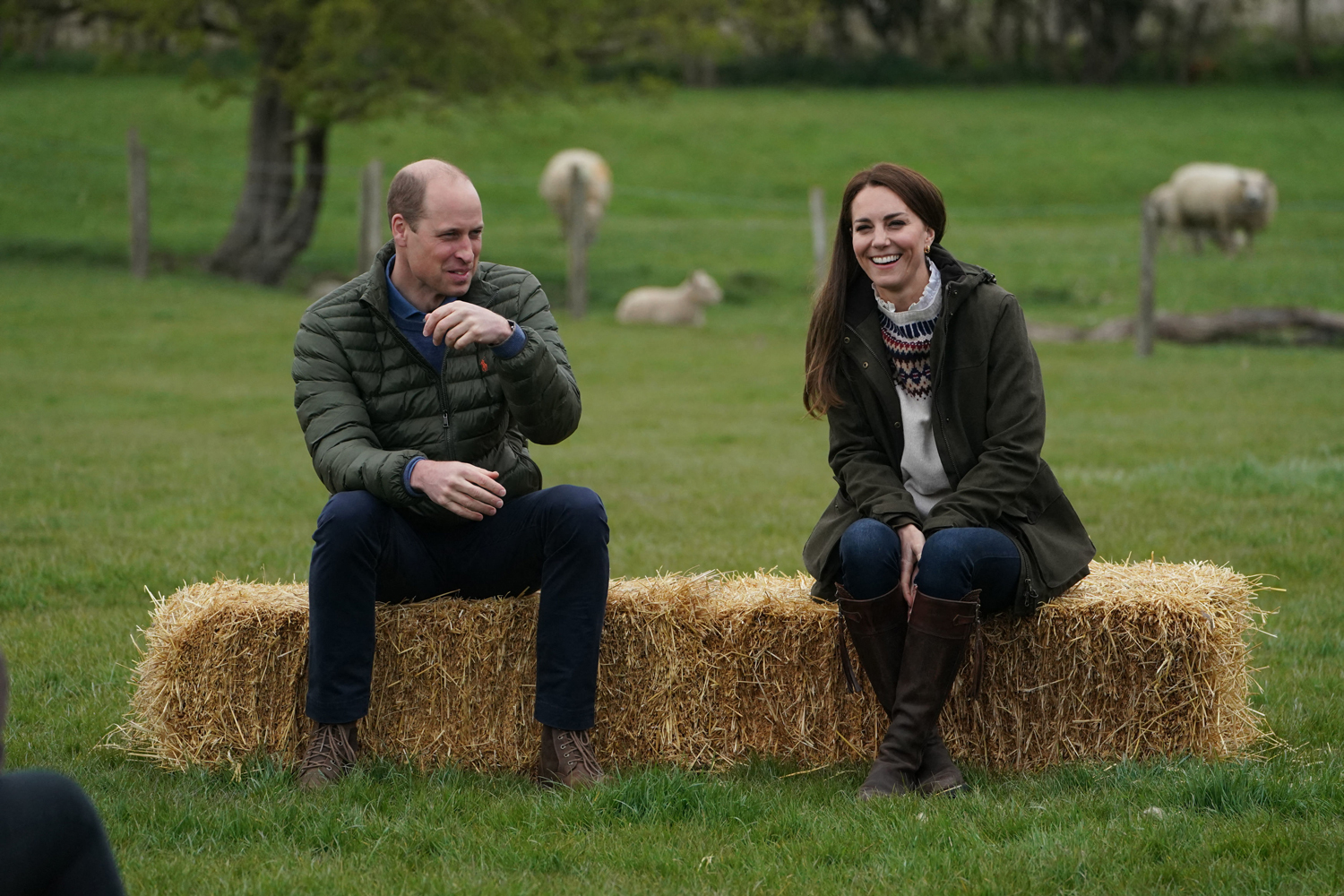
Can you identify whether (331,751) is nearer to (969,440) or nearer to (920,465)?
(920,465)

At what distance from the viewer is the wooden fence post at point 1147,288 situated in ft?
54.9

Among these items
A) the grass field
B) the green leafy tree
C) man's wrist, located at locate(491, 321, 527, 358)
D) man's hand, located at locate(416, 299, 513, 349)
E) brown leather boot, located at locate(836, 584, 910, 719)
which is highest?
the green leafy tree

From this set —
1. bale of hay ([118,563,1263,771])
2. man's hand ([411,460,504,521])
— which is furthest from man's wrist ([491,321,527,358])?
bale of hay ([118,563,1263,771])

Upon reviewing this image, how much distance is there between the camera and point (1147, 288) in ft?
54.9

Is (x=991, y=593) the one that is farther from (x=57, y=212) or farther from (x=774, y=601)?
(x=57, y=212)

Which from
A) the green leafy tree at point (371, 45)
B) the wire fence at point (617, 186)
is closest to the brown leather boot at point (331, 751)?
the green leafy tree at point (371, 45)

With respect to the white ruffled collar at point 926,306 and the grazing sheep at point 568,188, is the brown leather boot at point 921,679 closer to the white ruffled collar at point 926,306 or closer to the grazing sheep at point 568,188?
the white ruffled collar at point 926,306

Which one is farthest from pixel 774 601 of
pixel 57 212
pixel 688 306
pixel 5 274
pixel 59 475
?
pixel 57 212

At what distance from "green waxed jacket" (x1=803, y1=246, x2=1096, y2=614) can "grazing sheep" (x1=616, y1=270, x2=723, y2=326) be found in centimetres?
1510

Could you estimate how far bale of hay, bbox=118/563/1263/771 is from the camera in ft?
14.8

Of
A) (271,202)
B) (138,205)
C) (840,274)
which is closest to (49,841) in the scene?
(840,274)

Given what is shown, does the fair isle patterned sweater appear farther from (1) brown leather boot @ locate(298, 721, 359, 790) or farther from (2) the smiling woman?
(1) brown leather boot @ locate(298, 721, 359, 790)

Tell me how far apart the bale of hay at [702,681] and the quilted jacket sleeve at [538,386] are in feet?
2.02

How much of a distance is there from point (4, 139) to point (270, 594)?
30.4 metres
